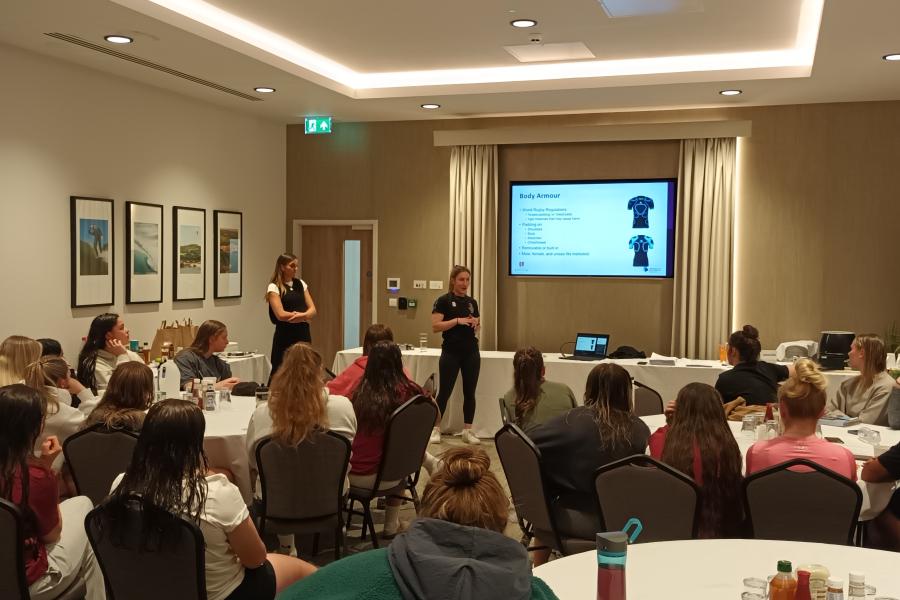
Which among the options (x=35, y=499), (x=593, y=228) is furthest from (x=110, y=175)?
(x=35, y=499)

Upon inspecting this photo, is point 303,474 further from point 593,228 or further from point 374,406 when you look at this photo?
point 593,228

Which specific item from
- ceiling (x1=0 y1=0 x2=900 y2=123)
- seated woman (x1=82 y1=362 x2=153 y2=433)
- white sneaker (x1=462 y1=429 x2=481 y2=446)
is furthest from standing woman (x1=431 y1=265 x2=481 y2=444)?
seated woman (x1=82 y1=362 x2=153 y2=433)

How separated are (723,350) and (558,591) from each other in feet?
20.4

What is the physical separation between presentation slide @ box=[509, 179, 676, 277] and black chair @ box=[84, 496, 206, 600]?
6.89 metres

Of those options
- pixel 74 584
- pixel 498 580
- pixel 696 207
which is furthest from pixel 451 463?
pixel 696 207

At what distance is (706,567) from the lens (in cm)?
261

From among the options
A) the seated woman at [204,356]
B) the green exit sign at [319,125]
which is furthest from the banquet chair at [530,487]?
the green exit sign at [319,125]

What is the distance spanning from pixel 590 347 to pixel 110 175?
14.8ft

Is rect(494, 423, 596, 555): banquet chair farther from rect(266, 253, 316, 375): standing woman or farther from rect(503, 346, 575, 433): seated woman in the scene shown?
rect(266, 253, 316, 375): standing woman

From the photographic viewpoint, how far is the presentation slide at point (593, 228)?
8953mm

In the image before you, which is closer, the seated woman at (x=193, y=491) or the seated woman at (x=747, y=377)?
the seated woman at (x=193, y=491)

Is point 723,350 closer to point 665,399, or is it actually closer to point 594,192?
point 665,399

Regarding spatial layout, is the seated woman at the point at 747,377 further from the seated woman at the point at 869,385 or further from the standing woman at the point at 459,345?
the standing woman at the point at 459,345

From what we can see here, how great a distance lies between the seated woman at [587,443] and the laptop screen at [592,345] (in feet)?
14.2
